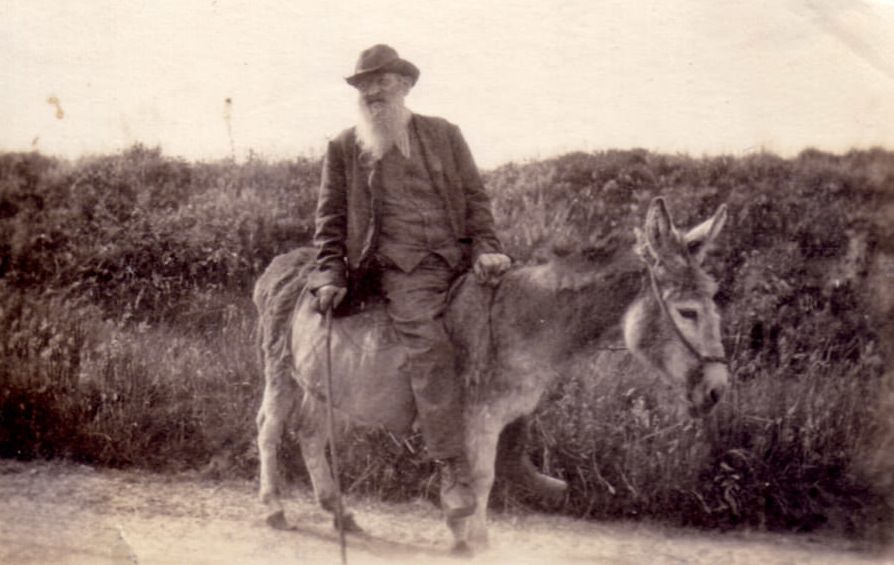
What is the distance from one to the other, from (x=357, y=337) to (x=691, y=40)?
60.1 inches

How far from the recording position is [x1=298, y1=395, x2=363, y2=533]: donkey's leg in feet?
11.6

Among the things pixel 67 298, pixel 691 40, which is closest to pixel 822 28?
pixel 691 40

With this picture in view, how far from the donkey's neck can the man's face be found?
72cm

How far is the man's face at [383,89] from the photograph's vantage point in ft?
11.2

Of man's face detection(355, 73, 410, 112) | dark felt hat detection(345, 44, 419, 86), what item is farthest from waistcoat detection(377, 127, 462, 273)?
dark felt hat detection(345, 44, 419, 86)

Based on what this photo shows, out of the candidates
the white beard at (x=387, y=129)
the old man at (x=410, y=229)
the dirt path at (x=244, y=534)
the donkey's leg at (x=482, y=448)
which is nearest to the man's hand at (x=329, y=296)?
the old man at (x=410, y=229)

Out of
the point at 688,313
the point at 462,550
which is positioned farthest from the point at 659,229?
the point at 462,550

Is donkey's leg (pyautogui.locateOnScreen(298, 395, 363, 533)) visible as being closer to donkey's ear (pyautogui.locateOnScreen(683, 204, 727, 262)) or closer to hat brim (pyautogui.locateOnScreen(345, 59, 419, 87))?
hat brim (pyautogui.locateOnScreen(345, 59, 419, 87))

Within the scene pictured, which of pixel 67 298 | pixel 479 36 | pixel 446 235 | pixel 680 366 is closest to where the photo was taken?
pixel 680 366

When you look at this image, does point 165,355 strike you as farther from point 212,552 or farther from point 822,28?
point 822,28

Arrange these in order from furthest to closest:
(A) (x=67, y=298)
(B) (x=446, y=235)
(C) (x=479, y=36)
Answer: (A) (x=67, y=298)
(C) (x=479, y=36)
(B) (x=446, y=235)

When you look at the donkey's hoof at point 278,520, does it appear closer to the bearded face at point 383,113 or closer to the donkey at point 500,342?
the donkey at point 500,342

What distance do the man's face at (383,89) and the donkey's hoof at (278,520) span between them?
1.45 metres

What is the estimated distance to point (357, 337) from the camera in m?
3.43
